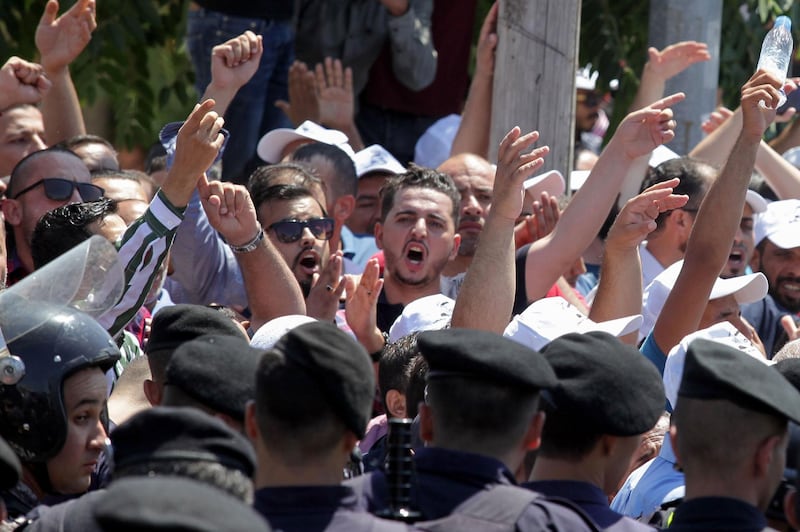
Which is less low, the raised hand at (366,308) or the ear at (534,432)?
the ear at (534,432)

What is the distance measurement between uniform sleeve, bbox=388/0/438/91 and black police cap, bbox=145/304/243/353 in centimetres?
423

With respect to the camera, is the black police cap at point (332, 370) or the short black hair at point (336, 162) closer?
the black police cap at point (332, 370)

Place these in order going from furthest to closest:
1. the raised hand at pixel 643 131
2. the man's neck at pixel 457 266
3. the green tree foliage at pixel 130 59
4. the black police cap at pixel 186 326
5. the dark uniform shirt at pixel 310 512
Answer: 1. the green tree foliage at pixel 130 59
2. the man's neck at pixel 457 266
3. the raised hand at pixel 643 131
4. the black police cap at pixel 186 326
5. the dark uniform shirt at pixel 310 512

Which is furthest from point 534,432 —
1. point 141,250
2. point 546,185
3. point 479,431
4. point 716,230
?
point 546,185

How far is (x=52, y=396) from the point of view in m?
4.17

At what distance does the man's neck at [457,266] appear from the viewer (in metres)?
7.27

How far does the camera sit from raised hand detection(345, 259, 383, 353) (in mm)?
5988

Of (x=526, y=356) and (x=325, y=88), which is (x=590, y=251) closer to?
(x=325, y=88)

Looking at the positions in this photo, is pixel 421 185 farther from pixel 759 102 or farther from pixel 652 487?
pixel 652 487

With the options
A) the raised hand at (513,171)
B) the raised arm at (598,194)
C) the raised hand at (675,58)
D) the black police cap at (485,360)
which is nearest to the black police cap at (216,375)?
the black police cap at (485,360)

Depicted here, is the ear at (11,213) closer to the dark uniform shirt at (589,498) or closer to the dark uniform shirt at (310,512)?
the dark uniform shirt at (589,498)

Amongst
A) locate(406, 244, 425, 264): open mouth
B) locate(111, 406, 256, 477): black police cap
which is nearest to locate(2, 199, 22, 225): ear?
locate(406, 244, 425, 264): open mouth

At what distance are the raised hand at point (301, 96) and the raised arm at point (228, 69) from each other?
1794mm

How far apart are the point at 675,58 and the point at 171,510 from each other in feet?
19.7
